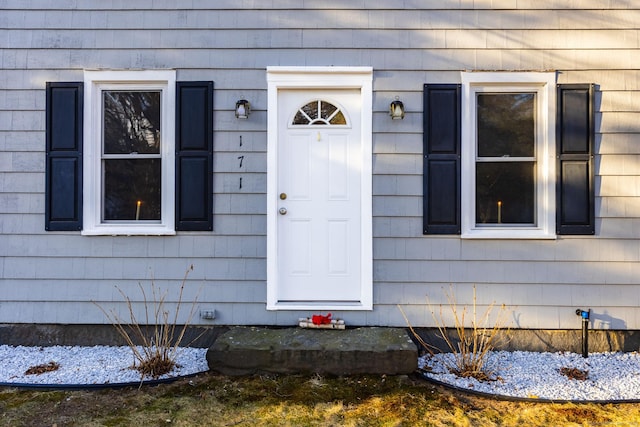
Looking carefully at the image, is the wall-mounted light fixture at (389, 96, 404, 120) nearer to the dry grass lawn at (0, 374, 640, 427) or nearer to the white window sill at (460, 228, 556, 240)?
the white window sill at (460, 228, 556, 240)

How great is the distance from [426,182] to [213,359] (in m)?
2.12

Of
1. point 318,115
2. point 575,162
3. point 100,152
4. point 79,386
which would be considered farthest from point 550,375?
point 100,152

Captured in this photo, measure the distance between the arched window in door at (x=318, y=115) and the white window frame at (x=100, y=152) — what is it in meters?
1.06

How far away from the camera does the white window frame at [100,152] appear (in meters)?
3.47

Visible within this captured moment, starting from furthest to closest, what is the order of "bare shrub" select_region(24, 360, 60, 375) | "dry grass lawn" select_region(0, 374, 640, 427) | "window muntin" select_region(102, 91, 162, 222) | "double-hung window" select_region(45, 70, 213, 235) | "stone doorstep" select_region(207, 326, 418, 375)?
"window muntin" select_region(102, 91, 162, 222) → "double-hung window" select_region(45, 70, 213, 235) → "bare shrub" select_region(24, 360, 60, 375) → "stone doorstep" select_region(207, 326, 418, 375) → "dry grass lawn" select_region(0, 374, 640, 427)

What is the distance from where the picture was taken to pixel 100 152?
3547 millimetres

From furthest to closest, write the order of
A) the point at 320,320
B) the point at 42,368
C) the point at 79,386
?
the point at 320,320 < the point at 42,368 < the point at 79,386

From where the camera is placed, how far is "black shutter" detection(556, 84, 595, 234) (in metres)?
3.38

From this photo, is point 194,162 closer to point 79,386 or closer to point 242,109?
point 242,109

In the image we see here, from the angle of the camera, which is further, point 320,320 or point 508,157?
point 508,157

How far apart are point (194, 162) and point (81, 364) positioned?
1.75m

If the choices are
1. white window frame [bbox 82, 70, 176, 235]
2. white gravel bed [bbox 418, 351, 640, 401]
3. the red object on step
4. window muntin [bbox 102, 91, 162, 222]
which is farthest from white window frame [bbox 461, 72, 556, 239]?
window muntin [bbox 102, 91, 162, 222]

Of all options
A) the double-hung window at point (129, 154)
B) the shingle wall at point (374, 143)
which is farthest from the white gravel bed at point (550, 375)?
the double-hung window at point (129, 154)

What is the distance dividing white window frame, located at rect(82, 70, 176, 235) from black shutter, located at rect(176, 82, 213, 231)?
0.07m
